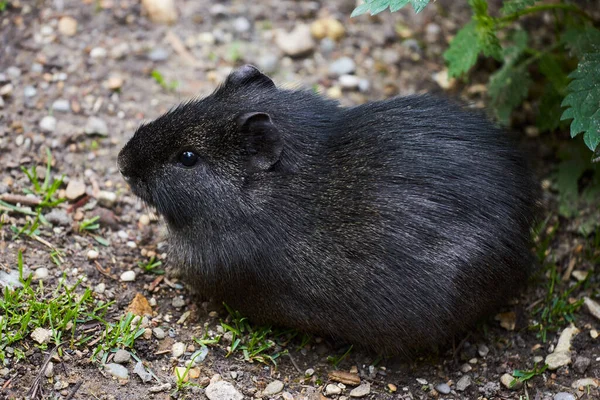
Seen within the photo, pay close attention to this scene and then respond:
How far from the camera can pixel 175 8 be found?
7.73 metres

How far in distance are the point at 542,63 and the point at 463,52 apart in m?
0.77

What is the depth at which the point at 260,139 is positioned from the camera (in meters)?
5.17

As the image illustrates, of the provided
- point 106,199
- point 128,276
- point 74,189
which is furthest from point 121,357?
point 74,189

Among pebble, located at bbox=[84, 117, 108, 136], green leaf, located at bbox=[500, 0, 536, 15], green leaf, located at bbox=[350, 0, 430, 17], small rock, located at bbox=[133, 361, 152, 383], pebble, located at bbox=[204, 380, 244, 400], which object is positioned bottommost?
pebble, located at bbox=[204, 380, 244, 400]

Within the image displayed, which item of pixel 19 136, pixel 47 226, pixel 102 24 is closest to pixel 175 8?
pixel 102 24

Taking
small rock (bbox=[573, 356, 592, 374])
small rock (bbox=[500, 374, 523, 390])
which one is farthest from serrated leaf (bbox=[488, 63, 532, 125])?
small rock (bbox=[500, 374, 523, 390])

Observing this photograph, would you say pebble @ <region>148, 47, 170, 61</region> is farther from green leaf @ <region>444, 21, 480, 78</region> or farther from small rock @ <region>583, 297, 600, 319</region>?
small rock @ <region>583, 297, 600, 319</region>

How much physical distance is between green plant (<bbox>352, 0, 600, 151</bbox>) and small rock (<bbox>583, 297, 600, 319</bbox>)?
4.39 feet

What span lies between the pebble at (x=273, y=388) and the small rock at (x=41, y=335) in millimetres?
1489

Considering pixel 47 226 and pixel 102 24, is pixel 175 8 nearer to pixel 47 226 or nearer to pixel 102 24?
pixel 102 24

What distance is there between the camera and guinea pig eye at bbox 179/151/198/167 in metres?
5.30

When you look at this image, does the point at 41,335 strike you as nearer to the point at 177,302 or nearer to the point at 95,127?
the point at 177,302

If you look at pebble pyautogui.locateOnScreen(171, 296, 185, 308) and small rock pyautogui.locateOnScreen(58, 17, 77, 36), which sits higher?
small rock pyautogui.locateOnScreen(58, 17, 77, 36)

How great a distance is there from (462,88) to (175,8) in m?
3.06
